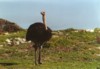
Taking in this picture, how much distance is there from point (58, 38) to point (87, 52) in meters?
5.81

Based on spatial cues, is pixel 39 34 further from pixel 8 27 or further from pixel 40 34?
pixel 8 27

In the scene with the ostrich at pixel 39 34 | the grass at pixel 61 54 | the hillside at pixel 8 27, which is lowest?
the grass at pixel 61 54

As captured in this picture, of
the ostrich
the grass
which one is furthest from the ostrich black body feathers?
the grass

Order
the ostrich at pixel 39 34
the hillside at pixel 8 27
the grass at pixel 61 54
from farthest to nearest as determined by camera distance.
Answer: the hillside at pixel 8 27, the ostrich at pixel 39 34, the grass at pixel 61 54

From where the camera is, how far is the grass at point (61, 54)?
27.9 meters

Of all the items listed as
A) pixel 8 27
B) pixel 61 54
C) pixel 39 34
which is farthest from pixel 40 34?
pixel 8 27

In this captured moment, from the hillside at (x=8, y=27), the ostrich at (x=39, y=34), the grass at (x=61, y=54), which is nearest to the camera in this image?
the grass at (x=61, y=54)

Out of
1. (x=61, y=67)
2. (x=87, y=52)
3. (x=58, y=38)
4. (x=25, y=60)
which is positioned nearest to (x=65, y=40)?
(x=58, y=38)

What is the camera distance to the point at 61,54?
32.6 m

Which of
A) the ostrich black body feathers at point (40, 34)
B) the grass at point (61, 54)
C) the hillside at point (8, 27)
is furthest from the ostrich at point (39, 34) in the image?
the hillside at point (8, 27)

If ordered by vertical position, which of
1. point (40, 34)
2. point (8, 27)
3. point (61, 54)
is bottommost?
point (61, 54)

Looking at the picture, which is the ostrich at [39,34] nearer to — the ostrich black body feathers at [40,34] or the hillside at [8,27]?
the ostrich black body feathers at [40,34]

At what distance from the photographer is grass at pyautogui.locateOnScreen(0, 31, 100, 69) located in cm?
2788

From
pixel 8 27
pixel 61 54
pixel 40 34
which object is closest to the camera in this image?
pixel 40 34
